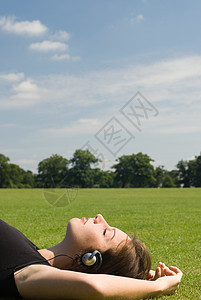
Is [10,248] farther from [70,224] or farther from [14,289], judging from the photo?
[70,224]

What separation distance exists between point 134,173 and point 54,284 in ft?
332

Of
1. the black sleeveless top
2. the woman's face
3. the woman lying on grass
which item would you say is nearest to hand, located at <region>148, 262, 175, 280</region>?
the woman lying on grass

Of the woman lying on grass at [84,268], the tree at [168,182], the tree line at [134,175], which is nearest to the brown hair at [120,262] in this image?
the woman lying on grass at [84,268]

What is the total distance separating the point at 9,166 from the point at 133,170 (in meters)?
35.8

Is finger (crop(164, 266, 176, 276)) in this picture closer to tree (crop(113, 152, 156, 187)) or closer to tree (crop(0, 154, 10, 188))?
tree (crop(0, 154, 10, 188))

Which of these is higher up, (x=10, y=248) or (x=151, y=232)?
(x=10, y=248)

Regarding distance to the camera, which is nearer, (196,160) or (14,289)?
(14,289)

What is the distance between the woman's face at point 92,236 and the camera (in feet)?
10.6

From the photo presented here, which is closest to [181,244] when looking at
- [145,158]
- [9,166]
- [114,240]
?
[114,240]

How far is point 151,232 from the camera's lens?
9914 mm

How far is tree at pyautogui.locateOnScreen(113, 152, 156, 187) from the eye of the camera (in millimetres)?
101875

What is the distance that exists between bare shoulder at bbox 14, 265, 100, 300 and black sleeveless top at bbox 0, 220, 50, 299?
10cm

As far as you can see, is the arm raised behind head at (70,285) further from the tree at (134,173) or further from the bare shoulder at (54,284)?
the tree at (134,173)

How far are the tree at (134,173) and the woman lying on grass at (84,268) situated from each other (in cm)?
9708
